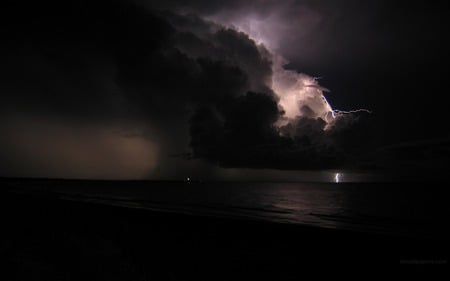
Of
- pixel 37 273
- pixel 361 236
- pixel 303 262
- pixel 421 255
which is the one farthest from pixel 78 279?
pixel 361 236

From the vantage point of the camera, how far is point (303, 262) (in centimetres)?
1448

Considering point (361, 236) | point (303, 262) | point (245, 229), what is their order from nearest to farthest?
point (303, 262), point (361, 236), point (245, 229)

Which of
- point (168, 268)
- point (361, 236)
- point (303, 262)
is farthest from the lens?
point (361, 236)

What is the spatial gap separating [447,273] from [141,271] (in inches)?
415

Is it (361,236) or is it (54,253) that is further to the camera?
(361,236)

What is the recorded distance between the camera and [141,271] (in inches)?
419

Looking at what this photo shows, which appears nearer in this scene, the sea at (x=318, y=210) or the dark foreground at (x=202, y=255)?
the dark foreground at (x=202, y=255)

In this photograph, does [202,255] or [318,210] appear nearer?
[202,255]

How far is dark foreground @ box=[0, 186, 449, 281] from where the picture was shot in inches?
416

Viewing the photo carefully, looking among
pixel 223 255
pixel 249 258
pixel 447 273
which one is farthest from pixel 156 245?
pixel 447 273

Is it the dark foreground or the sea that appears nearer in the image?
the dark foreground

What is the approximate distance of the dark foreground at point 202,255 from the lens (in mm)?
10570

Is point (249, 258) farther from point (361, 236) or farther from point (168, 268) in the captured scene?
point (361, 236)

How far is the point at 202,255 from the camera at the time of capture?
47.8 feet
